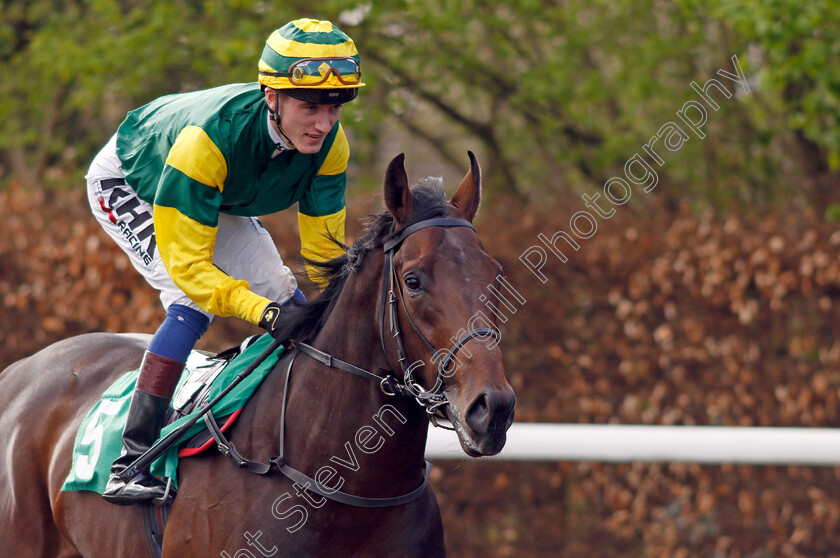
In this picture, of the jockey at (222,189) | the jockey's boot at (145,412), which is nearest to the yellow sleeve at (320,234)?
the jockey at (222,189)

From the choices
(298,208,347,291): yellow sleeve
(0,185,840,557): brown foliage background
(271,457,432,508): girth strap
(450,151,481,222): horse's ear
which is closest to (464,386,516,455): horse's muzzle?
(271,457,432,508): girth strap

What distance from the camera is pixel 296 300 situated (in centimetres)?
317

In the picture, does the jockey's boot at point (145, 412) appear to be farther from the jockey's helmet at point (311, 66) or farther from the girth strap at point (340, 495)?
the jockey's helmet at point (311, 66)

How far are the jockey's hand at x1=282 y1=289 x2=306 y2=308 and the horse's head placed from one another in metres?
0.72

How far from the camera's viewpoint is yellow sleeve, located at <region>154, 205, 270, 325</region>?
2717 mm

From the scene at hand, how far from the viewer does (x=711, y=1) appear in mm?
6918

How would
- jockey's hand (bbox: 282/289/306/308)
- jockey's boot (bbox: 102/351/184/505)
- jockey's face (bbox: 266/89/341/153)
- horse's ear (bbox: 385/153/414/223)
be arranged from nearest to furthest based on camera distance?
horse's ear (bbox: 385/153/414/223) → jockey's face (bbox: 266/89/341/153) → jockey's boot (bbox: 102/351/184/505) → jockey's hand (bbox: 282/289/306/308)

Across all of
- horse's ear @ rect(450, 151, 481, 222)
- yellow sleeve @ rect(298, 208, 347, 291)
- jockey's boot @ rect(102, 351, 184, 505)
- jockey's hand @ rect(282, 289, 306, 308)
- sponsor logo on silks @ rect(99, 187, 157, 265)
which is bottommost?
jockey's boot @ rect(102, 351, 184, 505)

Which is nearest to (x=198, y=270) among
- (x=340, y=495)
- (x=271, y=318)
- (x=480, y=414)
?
(x=271, y=318)

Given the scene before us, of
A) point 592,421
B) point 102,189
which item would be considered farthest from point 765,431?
point 102,189

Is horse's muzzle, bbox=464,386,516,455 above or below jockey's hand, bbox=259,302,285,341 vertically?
above

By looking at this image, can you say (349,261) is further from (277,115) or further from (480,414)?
(480,414)

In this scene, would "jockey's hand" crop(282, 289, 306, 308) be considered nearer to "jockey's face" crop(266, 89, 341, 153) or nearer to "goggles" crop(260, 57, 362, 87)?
"jockey's face" crop(266, 89, 341, 153)

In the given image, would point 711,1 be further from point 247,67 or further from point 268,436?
point 268,436
